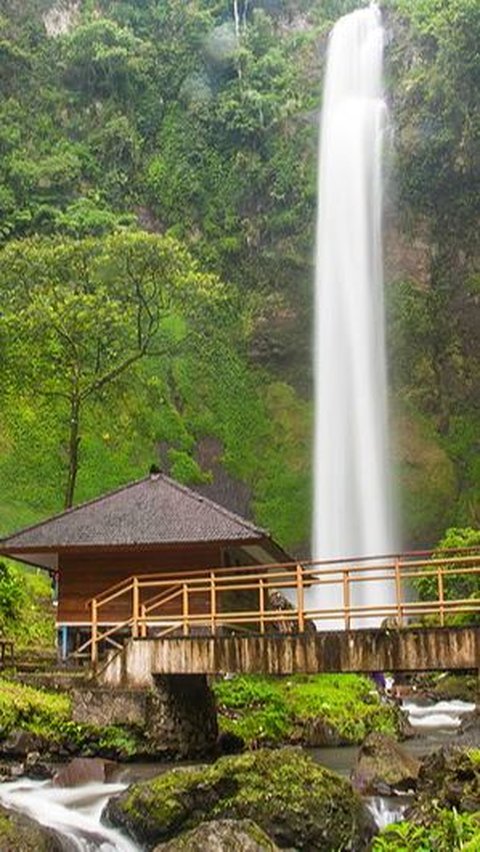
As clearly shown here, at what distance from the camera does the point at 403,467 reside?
149 ft

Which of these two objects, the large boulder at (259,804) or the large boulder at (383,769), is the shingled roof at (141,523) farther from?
the large boulder at (259,804)

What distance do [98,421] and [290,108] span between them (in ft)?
74.0

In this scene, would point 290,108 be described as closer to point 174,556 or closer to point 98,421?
point 98,421

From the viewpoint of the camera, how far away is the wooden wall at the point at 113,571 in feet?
76.5

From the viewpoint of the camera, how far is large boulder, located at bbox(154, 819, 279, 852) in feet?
33.0

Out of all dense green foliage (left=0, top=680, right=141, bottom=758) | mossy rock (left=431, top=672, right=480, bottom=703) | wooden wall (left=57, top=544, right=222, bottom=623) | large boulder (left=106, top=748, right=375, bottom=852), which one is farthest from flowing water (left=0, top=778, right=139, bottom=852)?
mossy rock (left=431, top=672, right=480, bottom=703)

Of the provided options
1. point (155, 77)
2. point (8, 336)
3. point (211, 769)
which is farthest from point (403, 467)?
point (211, 769)

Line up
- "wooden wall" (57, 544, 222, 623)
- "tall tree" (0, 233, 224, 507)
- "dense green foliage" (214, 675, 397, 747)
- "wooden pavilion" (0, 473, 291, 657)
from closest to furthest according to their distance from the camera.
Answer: "dense green foliage" (214, 675, 397, 747), "wooden pavilion" (0, 473, 291, 657), "wooden wall" (57, 544, 222, 623), "tall tree" (0, 233, 224, 507)

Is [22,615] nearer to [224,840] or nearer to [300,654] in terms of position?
[300,654]

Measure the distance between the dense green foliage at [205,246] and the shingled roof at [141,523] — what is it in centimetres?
949

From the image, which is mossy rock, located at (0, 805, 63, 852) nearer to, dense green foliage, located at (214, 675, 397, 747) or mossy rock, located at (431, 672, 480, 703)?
dense green foliage, located at (214, 675, 397, 747)

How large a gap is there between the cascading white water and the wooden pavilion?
14.9m

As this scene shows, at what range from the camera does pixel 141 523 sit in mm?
23062

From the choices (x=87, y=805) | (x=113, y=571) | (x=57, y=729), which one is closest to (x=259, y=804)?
(x=87, y=805)
